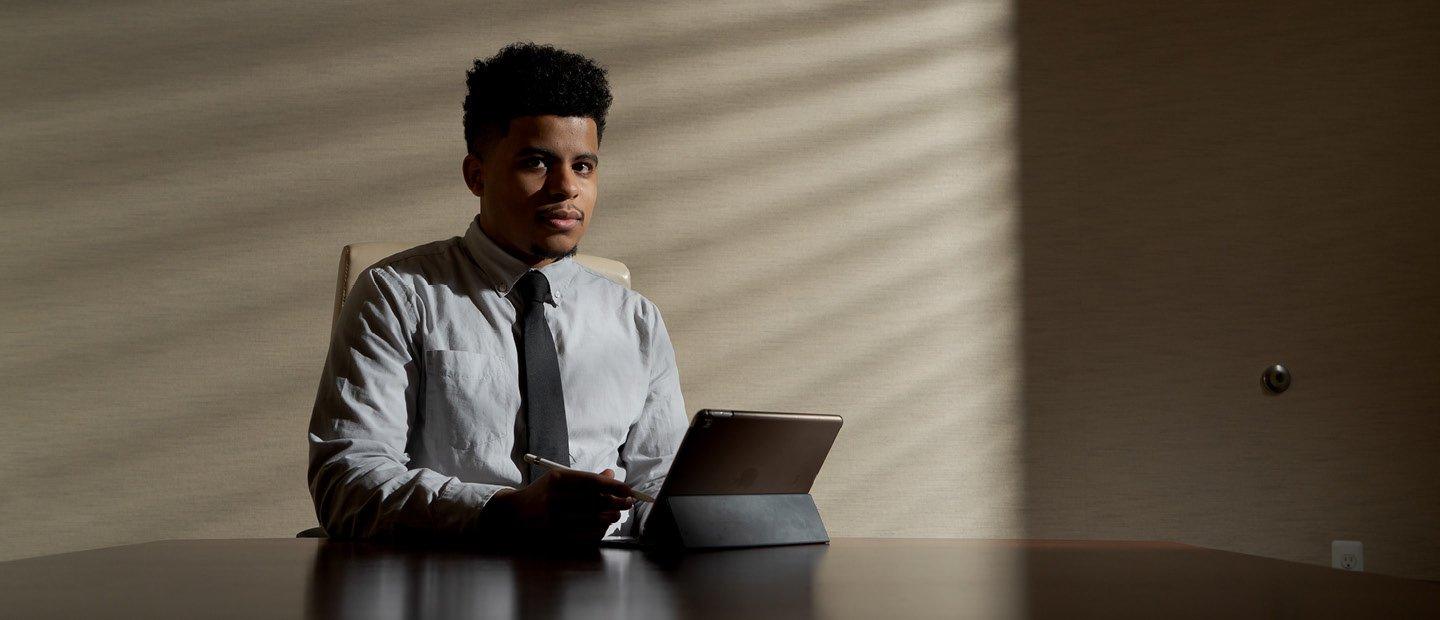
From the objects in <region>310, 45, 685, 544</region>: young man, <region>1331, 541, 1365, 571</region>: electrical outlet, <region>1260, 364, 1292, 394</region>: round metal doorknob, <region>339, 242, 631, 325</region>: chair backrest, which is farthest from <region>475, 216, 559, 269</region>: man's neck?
<region>1331, 541, 1365, 571</region>: electrical outlet

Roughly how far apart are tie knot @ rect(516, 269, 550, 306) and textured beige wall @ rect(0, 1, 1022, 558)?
36.8 inches

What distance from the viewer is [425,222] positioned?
2.50 meters

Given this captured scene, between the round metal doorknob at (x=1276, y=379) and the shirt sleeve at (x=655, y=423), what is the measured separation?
1.63m

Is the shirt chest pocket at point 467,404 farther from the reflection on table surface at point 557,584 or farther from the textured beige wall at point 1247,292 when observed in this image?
the textured beige wall at point 1247,292

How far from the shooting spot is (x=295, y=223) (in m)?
2.48

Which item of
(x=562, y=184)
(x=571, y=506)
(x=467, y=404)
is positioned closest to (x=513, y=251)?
(x=562, y=184)

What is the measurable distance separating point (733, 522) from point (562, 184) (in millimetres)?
689

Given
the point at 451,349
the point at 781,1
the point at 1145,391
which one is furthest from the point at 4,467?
the point at 1145,391

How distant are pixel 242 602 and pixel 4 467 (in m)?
2.23

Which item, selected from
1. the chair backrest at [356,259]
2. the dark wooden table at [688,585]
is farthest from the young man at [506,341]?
the dark wooden table at [688,585]

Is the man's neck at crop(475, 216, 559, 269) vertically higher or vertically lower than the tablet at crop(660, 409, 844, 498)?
higher

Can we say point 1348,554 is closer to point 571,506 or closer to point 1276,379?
point 1276,379

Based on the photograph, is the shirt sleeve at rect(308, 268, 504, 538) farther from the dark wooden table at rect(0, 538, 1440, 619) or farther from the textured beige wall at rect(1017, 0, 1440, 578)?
the textured beige wall at rect(1017, 0, 1440, 578)

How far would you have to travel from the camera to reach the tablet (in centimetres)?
103
